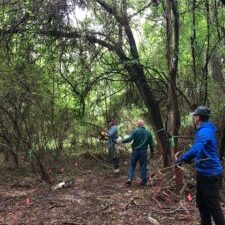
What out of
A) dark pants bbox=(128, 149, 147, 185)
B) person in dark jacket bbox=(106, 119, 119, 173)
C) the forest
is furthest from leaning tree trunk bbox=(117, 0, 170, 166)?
person in dark jacket bbox=(106, 119, 119, 173)

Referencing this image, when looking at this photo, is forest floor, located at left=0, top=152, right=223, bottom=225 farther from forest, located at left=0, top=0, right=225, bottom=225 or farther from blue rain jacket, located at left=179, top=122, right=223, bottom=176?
blue rain jacket, located at left=179, top=122, right=223, bottom=176

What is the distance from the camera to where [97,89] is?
12.6 meters

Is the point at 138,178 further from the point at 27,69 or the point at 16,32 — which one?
the point at 16,32

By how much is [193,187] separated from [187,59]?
3.85 meters

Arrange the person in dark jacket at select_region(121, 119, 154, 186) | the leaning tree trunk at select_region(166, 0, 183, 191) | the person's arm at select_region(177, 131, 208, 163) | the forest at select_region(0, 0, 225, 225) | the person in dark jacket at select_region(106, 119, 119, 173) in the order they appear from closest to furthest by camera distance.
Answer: the person's arm at select_region(177, 131, 208, 163)
the forest at select_region(0, 0, 225, 225)
the leaning tree trunk at select_region(166, 0, 183, 191)
the person in dark jacket at select_region(121, 119, 154, 186)
the person in dark jacket at select_region(106, 119, 119, 173)

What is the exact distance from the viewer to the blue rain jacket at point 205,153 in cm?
601

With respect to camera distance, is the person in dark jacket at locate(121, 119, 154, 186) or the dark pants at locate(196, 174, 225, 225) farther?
the person in dark jacket at locate(121, 119, 154, 186)

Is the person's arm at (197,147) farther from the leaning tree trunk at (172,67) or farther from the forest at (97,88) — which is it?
the leaning tree trunk at (172,67)

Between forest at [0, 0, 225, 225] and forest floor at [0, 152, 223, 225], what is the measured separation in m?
0.02

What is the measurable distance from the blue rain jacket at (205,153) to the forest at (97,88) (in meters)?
1.63

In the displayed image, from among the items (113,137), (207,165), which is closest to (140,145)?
(113,137)

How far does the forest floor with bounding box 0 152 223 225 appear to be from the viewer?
7762mm

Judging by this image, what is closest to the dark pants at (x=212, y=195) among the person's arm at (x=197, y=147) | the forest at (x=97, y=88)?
the person's arm at (x=197, y=147)

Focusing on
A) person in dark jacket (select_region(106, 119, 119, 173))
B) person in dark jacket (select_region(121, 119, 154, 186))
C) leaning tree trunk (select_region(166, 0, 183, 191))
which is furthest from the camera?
person in dark jacket (select_region(106, 119, 119, 173))
